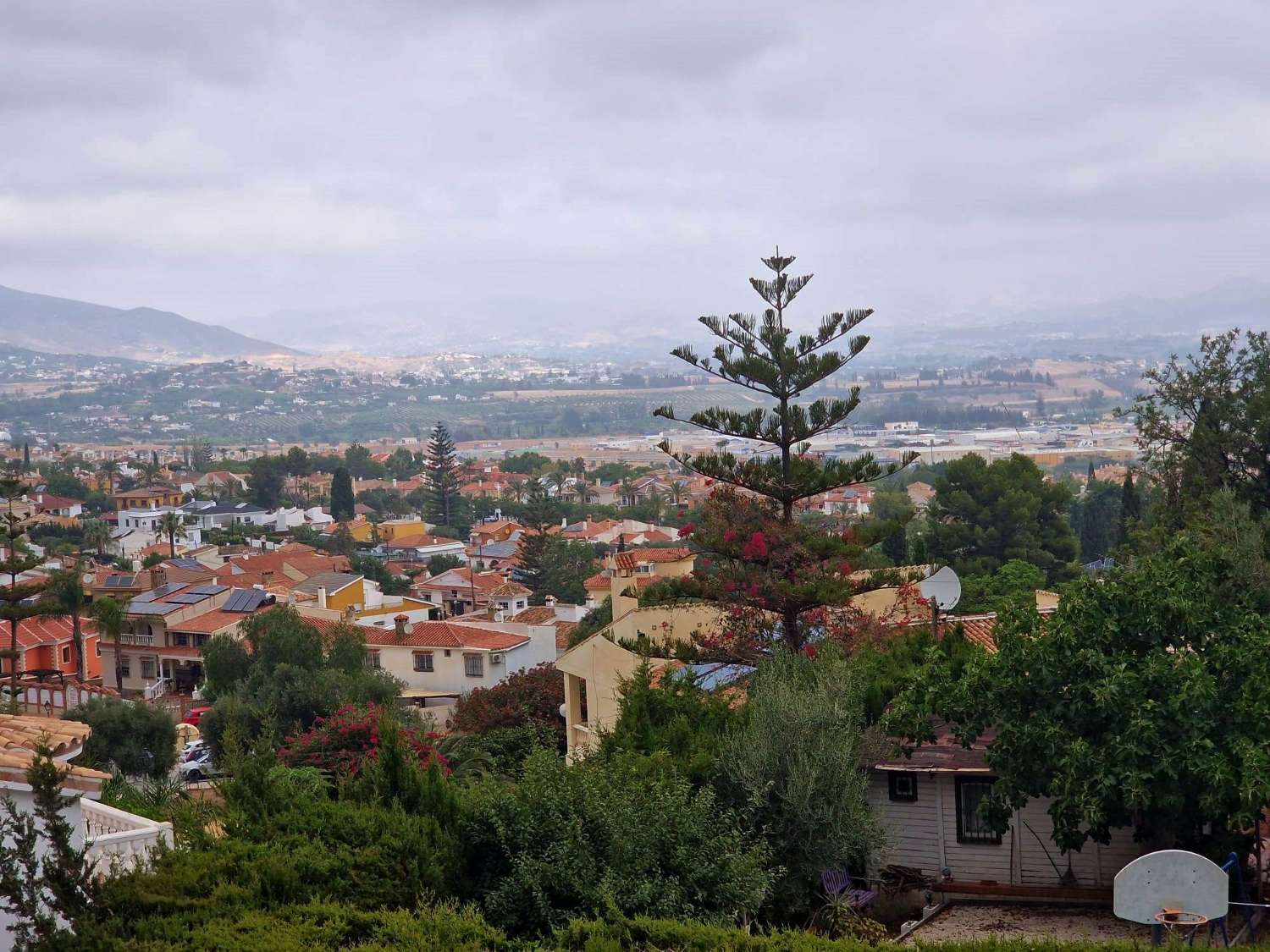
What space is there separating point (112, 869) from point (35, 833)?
43.0 inches

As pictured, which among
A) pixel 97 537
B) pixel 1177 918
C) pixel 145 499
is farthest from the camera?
pixel 145 499

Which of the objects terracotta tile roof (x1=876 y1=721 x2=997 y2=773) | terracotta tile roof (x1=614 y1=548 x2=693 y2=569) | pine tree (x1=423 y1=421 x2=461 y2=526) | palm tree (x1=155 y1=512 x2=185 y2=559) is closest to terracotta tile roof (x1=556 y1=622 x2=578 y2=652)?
terracotta tile roof (x1=614 y1=548 x2=693 y2=569)

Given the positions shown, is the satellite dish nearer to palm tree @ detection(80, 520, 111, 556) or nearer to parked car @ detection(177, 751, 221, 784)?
parked car @ detection(177, 751, 221, 784)

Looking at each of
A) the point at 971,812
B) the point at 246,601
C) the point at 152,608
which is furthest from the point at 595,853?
the point at 246,601

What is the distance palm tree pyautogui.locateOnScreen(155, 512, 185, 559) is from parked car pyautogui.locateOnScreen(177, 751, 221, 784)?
38624 mm

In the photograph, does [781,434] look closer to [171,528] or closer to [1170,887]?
[1170,887]

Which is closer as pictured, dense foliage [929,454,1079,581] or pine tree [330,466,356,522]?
dense foliage [929,454,1079,581]

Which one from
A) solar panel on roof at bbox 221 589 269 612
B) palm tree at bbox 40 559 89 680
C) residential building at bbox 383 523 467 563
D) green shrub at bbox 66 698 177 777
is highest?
palm tree at bbox 40 559 89 680

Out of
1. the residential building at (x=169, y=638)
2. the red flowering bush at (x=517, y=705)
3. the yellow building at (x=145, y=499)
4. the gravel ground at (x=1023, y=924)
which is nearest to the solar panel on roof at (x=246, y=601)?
the residential building at (x=169, y=638)

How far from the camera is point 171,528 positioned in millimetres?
68000

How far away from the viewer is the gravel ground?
9.58m

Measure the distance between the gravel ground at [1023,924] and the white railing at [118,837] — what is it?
4890 mm

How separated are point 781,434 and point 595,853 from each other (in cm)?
1023

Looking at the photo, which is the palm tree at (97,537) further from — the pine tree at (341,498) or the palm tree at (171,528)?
the pine tree at (341,498)
